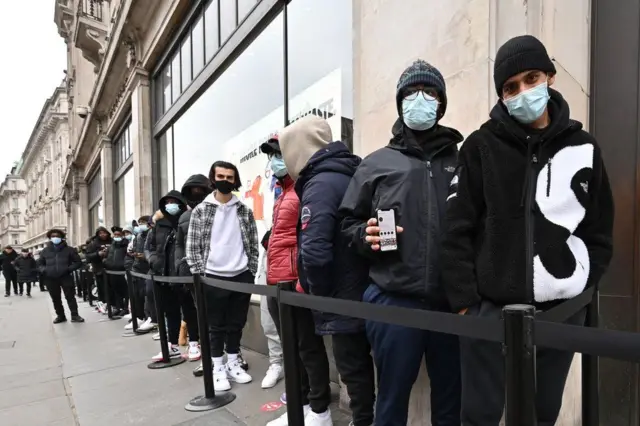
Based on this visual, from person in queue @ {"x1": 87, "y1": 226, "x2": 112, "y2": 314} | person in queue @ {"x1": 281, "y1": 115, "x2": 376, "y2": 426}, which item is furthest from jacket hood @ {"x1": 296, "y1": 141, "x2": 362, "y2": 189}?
person in queue @ {"x1": 87, "y1": 226, "x2": 112, "y2": 314}

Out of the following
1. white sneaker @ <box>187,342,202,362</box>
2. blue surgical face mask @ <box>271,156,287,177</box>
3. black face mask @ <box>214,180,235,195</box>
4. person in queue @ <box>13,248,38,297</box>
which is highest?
blue surgical face mask @ <box>271,156,287,177</box>

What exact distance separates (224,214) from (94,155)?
1872 cm

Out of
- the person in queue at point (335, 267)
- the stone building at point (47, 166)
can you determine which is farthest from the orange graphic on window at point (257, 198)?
the stone building at point (47, 166)

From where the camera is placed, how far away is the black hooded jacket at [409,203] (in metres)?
1.76

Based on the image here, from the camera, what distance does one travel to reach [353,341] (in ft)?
7.13

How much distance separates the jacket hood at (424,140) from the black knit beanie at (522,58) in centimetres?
41

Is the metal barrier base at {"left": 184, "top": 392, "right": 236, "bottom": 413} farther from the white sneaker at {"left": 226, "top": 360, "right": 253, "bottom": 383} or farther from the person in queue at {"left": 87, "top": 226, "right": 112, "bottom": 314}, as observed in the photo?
the person in queue at {"left": 87, "top": 226, "right": 112, "bottom": 314}

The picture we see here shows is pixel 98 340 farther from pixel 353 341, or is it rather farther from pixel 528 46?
pixel 528 46

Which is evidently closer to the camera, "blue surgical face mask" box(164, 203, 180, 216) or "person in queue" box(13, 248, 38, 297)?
"blue surgical face mask" box(164, 203, 180, 216)

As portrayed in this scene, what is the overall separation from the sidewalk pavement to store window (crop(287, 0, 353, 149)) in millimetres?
2549

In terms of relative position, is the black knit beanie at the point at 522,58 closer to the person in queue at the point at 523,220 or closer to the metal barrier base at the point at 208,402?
the person in queue at the point at 523,220

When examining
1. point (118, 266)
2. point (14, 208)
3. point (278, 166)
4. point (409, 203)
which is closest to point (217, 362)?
point (278, 166)

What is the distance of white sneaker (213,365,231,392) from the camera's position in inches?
135

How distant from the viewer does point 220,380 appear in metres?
3.47
